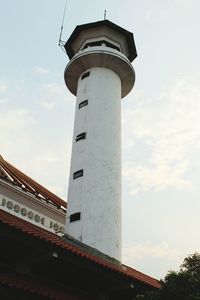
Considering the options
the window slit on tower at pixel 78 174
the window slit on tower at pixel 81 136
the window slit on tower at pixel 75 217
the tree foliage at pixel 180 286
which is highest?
the window slit on tower at pixel 81 136

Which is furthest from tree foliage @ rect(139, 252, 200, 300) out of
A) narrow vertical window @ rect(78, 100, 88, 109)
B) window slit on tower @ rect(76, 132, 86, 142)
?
narrow vertical window @ rect(78, 100, 88, 109)

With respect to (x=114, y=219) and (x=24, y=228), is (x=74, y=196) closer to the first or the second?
(x=114, y=219)

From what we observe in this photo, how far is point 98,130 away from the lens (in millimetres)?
20516

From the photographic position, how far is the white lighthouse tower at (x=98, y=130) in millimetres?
17891

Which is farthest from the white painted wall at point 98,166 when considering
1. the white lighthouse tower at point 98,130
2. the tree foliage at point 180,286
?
the tree foliage at point 180,286

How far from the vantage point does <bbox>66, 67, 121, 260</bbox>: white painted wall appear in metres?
17.7

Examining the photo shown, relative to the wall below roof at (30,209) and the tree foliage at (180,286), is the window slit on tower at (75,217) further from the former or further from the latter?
the tree foliage at (180,286)

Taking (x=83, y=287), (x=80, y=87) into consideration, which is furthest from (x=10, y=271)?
(x=80, y=87)

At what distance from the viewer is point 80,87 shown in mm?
23094

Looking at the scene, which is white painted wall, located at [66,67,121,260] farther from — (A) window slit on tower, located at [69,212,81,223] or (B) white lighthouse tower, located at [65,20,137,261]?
(A) window slit on tower, located at [69,212,81,223]

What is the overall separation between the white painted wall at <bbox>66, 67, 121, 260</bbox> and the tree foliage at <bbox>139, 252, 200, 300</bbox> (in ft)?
24.0

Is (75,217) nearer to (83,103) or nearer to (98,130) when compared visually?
(98,130)

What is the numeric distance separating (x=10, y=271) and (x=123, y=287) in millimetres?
3858

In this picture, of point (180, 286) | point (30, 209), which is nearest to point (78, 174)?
point (30, 209)
